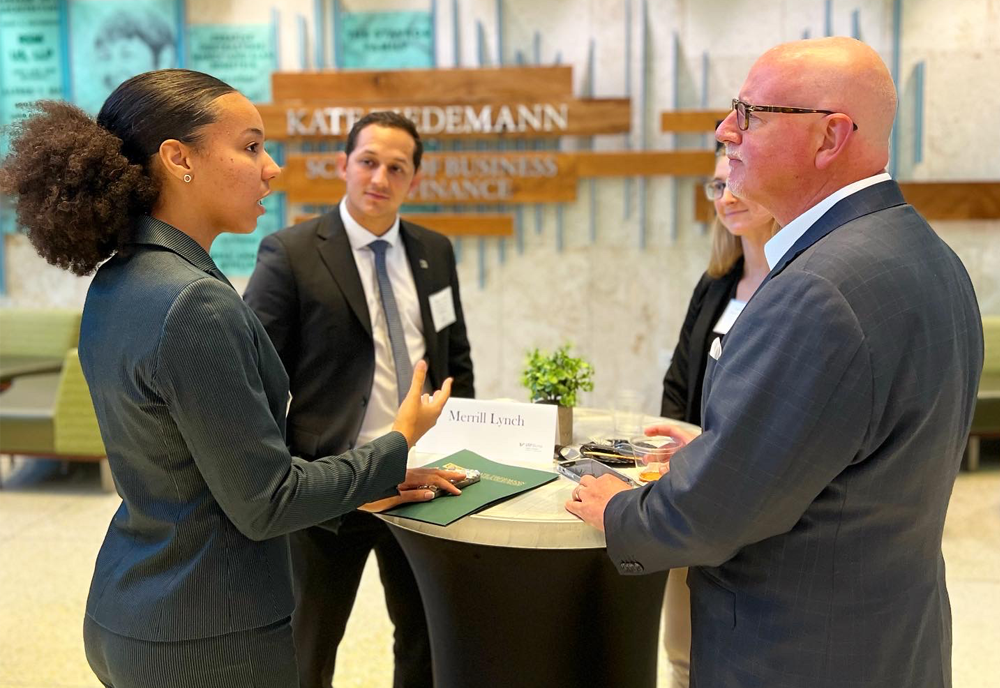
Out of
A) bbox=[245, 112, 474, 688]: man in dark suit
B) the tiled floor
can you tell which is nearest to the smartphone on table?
bbox=[245, 112, 474, 688]: man in dark suit

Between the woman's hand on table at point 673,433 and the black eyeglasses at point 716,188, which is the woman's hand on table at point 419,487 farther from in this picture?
the black eyeglasses at point 716,188

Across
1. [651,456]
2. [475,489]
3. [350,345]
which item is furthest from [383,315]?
[651,456]

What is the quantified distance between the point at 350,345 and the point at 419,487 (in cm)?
82

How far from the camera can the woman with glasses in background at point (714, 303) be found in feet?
8.51

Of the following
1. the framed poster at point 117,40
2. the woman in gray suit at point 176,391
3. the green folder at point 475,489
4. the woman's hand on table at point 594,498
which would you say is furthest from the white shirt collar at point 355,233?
the framed poster at point 117,40

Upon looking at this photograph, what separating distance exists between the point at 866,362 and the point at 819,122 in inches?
15.2

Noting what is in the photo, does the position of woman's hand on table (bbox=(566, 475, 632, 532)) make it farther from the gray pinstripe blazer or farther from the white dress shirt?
the white dress shirt

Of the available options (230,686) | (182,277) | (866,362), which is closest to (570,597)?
(230,686)

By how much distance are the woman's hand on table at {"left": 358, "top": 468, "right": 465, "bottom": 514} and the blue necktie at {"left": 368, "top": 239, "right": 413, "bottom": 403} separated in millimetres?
734

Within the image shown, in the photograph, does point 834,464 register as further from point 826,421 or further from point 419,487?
point 419,487

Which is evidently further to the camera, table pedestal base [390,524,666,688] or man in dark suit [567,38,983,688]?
table pedestal base [390,524,666,688]

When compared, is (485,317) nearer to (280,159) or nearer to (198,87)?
(280,159)

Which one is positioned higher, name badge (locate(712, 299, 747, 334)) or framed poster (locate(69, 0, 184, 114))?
framed poster (locate(69, 0, 184, 114))

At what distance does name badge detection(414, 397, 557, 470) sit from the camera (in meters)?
2.16
